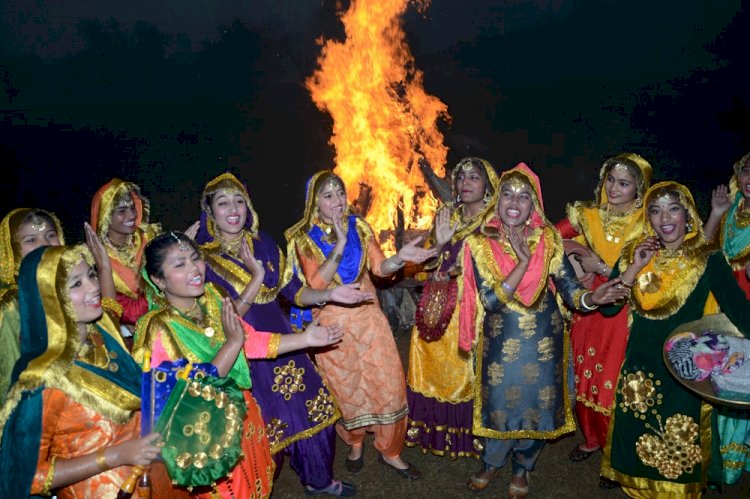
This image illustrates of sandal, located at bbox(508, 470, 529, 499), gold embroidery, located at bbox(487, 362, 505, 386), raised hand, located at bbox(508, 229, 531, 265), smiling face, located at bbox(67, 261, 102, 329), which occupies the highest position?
raised hand, located at bbox(508, 229, 531, 265)

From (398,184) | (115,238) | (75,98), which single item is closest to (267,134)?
(75,98)

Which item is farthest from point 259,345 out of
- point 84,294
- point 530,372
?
point 530,372

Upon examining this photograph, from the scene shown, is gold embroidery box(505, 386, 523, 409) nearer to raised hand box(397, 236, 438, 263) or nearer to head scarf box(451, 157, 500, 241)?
raised hand box(397, 236, 438, 263)

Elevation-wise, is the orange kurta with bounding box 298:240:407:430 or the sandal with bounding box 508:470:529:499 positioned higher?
the orange kurta with bounding box 298:240:407:430

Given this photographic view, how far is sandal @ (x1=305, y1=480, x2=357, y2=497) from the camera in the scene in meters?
4.30

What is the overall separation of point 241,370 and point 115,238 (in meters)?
2.24

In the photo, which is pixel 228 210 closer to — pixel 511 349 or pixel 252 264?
pixel 252 264

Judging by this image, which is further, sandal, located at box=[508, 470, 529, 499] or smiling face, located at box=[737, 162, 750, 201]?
smiling face, located at box=[737, 162, 750, 201]

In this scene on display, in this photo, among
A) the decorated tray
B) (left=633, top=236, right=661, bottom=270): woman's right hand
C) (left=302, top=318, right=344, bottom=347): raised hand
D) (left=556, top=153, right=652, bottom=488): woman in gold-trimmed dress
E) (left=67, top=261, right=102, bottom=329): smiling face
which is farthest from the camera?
(left=556, top=153, right=652, bottom=488): woman in gold-trimmed dress

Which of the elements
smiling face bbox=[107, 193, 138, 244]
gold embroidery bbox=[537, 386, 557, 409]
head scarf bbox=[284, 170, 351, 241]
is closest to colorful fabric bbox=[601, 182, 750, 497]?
gold embroidery bbox=[537, 386, 557, 409]

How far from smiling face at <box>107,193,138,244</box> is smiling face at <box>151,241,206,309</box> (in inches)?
71.8

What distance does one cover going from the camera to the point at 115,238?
4.51 metres

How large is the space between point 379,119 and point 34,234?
870 centimetres

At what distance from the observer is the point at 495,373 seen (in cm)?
396
